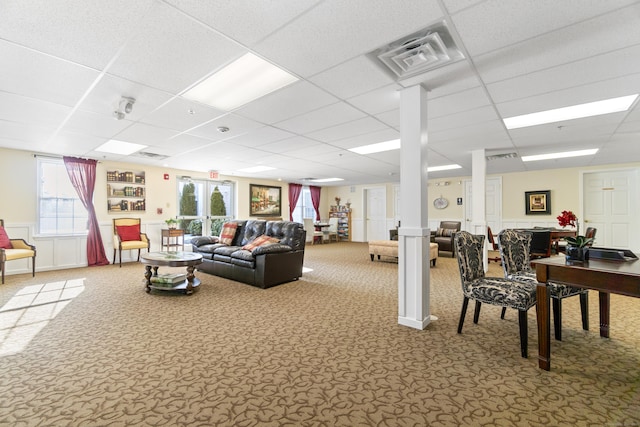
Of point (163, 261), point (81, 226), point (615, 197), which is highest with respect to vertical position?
point (615, 197)

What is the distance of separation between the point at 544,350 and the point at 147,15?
3641 mm

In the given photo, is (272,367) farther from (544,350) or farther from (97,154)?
(97,154)

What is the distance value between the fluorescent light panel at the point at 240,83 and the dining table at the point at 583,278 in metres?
2.67

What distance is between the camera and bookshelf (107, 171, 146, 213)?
6.82 meters

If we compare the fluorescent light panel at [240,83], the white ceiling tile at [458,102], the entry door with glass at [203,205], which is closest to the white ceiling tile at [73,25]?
the fluorescent light panel at [240,83]

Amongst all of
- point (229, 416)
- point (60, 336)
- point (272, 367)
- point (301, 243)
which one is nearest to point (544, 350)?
point (272, 367)

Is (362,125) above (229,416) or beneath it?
above

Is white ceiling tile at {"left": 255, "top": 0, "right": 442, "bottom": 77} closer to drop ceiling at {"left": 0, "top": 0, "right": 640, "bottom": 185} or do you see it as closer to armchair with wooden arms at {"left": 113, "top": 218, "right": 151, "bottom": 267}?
drop ceiling at {"left": 0, "top": 0, "right": 640, "bottom": 185}

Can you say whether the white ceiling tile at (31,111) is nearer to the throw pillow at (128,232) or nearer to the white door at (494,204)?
the throw pillow at (128,232)

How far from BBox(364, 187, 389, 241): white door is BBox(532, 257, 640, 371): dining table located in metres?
9.08

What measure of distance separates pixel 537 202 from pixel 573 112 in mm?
5374

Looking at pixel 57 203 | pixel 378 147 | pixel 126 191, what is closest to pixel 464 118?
pixel 378 147

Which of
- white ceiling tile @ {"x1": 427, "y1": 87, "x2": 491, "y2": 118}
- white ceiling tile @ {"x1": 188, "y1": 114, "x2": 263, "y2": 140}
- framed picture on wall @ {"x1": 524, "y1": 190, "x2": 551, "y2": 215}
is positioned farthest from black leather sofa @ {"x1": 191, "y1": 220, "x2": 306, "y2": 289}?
framed picture on wall @ {"x1": 524, "y1": 190, "x2": 551, "y2": 215}

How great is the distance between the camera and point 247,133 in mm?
4535
